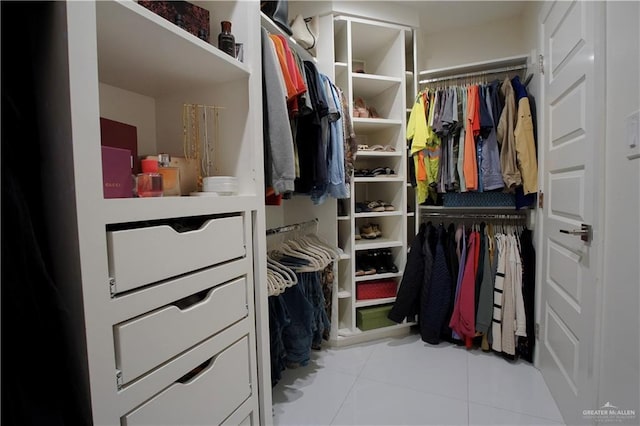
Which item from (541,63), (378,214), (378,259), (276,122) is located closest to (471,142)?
(541,63)

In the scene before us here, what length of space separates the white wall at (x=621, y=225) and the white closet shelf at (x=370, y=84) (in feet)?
3.71

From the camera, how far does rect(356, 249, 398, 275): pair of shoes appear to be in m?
2.10

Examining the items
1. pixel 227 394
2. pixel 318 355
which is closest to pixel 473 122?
pixel 318 355

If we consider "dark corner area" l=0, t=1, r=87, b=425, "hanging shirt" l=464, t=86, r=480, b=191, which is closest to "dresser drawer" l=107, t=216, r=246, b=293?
"dark corner area" l=0, t=1, r=87, b=425

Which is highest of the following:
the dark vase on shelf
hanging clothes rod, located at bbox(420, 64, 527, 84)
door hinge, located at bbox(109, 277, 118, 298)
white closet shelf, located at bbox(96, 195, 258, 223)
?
hanging clothes rod, located at bbox(420, 64, 527, 84)

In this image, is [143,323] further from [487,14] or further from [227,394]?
[487,14]

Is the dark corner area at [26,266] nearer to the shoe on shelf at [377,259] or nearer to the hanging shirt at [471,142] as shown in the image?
the shoe on shelf at [377,259]

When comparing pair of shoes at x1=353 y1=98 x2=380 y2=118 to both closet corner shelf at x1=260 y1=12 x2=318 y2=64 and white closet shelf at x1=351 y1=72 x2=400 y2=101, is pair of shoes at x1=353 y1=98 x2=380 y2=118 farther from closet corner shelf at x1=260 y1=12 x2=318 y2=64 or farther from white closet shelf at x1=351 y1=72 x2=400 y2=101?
closet corner shelf at x1=260 y1=12 x2=318 y2=64

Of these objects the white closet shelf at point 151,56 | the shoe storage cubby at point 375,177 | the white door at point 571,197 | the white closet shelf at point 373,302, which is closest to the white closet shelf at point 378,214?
the shoe storage cubby at point 375,177

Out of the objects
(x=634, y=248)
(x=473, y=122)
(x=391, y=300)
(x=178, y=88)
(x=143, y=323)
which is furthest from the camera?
(x=391, y=300)

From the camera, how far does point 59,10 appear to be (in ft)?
1.71

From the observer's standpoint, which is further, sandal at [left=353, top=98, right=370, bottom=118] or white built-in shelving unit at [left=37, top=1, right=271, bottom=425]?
sandal at [left=353, top=98, right=370, bottom=118]

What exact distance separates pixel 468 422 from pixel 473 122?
1629 millimetres

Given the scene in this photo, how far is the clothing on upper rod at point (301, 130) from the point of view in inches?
44.0
